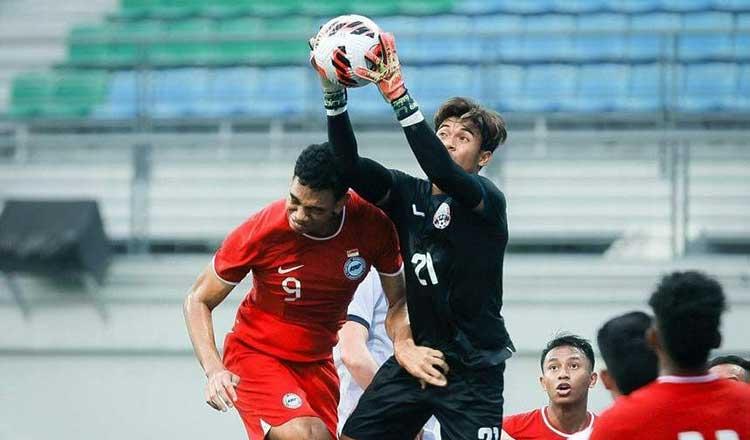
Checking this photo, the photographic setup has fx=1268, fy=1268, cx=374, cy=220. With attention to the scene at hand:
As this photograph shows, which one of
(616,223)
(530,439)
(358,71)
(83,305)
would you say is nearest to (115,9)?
(83,305)

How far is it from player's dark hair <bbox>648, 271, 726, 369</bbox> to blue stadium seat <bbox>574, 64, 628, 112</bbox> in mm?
7658

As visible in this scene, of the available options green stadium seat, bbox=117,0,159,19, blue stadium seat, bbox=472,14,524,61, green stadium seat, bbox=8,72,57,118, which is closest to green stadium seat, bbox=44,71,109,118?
green stadium seat, bbox=8,72,57,118

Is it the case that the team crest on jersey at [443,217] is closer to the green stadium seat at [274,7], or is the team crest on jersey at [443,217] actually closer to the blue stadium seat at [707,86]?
the blue stadium seat at [707,86]

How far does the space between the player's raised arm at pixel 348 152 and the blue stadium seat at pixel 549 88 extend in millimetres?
6374

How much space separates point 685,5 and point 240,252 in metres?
8.82

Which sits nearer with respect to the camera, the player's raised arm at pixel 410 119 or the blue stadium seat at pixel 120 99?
the player's raised arm at pixel 410 119

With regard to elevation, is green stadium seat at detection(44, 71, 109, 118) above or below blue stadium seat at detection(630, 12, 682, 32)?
below

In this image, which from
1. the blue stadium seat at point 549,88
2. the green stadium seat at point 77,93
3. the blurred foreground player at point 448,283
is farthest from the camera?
the green stadium seat at point 77,93

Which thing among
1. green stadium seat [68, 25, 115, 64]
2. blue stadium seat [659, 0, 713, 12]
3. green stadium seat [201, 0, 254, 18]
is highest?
blue stadium seat [659, 0, 713, 12]

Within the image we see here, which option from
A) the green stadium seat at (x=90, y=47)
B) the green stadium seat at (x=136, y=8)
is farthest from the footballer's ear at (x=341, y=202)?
the green stadium seat at (x=136, y=8)

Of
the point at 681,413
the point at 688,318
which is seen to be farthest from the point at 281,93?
the point at 681,413

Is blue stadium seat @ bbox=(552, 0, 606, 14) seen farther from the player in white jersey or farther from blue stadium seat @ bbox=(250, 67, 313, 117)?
the player in white jersey

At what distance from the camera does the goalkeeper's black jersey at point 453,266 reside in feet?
14.7

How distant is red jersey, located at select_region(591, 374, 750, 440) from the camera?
10.2 ft
